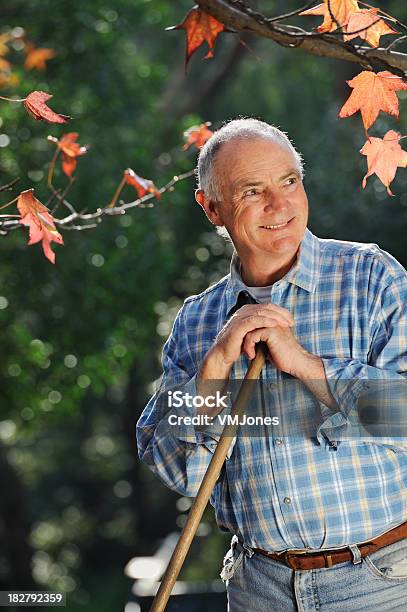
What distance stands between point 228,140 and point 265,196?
160mm

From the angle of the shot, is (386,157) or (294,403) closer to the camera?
(294,403)

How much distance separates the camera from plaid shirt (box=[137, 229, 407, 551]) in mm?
2152

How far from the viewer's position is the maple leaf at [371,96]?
7.63 feet

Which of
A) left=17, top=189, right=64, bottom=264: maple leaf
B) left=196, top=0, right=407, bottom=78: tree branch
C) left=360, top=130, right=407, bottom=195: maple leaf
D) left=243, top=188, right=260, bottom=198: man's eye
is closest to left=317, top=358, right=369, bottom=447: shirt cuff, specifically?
left=243, top=188, right=260, bottom=198: man's eye

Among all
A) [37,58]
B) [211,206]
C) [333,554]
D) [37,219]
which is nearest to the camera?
[333,554]

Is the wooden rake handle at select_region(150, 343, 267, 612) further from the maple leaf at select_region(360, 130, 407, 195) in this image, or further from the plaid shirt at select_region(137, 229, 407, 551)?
the maple leaf at select_region(360, 130, 407, 195)

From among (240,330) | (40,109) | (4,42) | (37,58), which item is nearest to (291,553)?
(240,330)

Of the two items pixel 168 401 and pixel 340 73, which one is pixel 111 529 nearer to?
pixel 340 73

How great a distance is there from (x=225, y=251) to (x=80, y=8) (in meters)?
2.25

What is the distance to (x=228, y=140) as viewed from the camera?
233cm

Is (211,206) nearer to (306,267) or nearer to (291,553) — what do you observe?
(306,267)

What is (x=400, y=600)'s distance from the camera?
85.5 inches

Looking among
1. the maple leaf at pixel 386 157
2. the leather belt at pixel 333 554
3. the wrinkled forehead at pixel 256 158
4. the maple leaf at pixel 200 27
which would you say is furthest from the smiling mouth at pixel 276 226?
the leather belt at pixel 333 554

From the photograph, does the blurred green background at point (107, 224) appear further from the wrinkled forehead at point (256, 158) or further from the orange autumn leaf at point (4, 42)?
the wrinkled forehead at point (256, 158)
